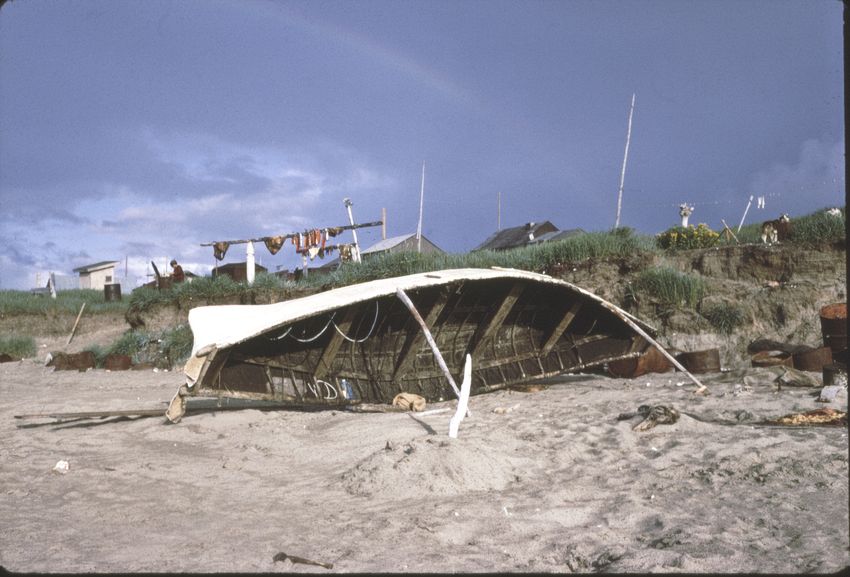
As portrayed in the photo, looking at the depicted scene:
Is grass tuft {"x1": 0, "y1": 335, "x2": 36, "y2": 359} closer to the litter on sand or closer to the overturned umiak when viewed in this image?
the overturned umiak

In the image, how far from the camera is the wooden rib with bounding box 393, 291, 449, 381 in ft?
24.7

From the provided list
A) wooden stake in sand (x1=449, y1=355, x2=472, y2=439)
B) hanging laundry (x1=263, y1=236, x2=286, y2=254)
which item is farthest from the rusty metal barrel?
wooden stake in sand (x1=449, y1=355, x2=472, y2=439)

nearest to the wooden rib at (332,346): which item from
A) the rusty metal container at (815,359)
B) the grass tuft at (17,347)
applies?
the rusty metal container at (815,359)

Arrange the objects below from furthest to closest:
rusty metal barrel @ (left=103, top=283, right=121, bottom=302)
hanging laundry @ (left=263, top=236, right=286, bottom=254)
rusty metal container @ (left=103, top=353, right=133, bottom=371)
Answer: rusty metal barrel @ (left=103, top=283, right=121, bottom=302), hanging laundry @ (left=263, top=236, right=286, bottom=254), rusty metal container @ (left=103, top=353, right=133, bottom=371)

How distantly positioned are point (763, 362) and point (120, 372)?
14.0m

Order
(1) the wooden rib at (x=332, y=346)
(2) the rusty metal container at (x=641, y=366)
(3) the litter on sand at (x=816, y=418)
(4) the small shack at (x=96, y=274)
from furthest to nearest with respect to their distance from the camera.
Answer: (4) the small shack at (x=96, y=274) → (2) the rusty metal container at (x=641, y=366) → (1) the wooden rib at (x=332, y=346) → (3) the litter on sand at (x=816, y=418)

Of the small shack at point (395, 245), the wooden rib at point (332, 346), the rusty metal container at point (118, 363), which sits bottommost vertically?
the rusty metal container at point (118, 363)

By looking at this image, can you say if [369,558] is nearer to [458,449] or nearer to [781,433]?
[458,449]

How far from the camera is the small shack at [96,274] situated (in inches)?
1716

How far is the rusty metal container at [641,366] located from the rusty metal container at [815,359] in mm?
1952

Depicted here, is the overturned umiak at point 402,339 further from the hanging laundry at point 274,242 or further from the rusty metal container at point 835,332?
the hanging laundry at point 274,242

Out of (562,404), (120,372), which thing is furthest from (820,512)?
(120,372)

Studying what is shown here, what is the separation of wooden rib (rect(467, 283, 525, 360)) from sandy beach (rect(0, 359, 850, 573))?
1637 mm

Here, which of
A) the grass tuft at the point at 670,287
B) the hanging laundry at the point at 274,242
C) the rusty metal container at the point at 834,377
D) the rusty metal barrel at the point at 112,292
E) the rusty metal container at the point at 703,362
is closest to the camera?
the rusty metal container at the point at 834,377
